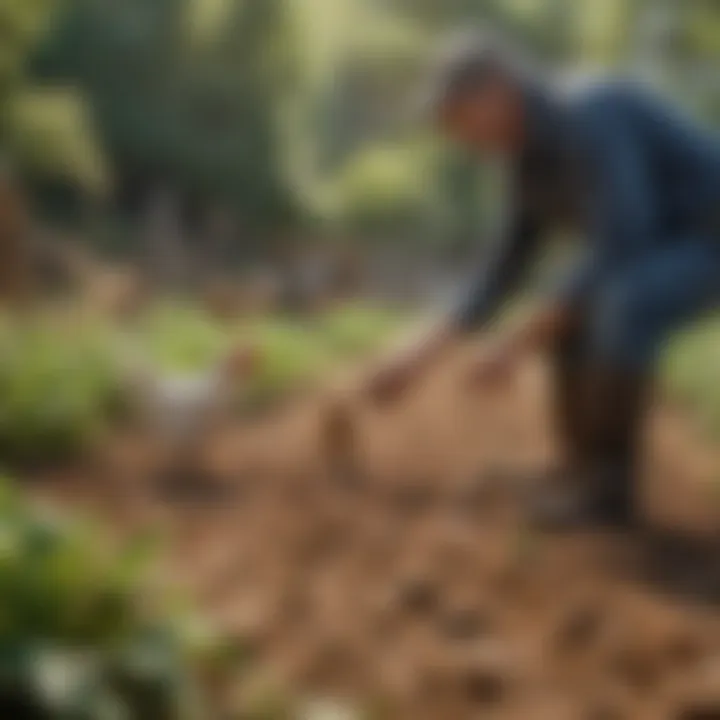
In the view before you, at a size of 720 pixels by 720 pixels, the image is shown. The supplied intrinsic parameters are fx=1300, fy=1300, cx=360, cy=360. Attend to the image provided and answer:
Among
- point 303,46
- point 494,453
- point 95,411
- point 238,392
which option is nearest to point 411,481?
point 494,453

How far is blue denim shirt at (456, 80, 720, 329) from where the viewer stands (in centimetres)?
116

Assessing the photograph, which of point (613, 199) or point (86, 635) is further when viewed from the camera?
point (613, 199)

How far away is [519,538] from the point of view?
46.8 inches

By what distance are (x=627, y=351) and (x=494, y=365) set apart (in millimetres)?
122

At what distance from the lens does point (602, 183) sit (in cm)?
117

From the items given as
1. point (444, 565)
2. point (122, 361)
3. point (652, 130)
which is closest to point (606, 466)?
point (444, 565)

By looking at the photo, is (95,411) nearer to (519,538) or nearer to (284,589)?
(284,589)

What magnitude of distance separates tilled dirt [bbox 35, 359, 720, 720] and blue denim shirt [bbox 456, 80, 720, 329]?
12 centimetres

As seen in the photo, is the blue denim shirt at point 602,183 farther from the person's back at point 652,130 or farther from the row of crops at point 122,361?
the row of crops at point 122,361

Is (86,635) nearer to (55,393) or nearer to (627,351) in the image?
(55,393)

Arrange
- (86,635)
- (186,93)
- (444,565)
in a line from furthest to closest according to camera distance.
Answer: (186,93) < (444,565) < (86,635)

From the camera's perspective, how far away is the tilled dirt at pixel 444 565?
40.9 inches

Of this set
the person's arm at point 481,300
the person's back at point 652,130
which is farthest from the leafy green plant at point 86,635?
the person's back at point 652,130

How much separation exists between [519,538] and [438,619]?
0.13m
